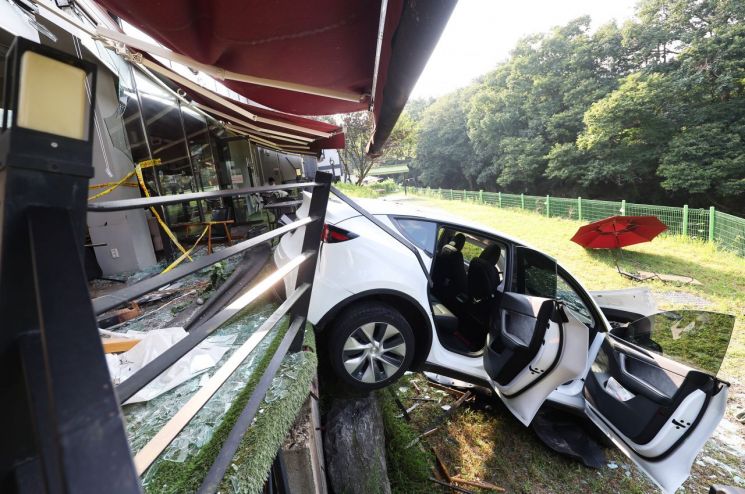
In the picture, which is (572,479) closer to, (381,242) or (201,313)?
(381,242)

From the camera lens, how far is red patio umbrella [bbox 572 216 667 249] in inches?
348

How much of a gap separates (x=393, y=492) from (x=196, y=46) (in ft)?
12.1

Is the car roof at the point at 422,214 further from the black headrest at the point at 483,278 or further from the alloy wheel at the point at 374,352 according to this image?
the alloy wheel at the point at 374,352

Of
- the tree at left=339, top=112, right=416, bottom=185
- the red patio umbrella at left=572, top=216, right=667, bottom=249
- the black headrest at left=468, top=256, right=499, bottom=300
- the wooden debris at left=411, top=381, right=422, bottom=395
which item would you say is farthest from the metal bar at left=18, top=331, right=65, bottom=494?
the tree at left=339, top=112, right=416, bottom=185

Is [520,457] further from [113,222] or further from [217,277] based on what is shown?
[113,222]

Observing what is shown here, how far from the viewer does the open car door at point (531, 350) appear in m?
2.65

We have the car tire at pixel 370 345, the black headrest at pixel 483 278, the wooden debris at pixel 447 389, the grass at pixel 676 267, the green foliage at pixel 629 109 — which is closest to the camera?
the car tire at pixel 370 345

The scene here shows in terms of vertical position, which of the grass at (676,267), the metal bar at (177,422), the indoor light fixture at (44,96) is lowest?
the grass at (676,267)

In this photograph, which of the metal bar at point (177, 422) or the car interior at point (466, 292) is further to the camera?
the car interior at point (466, 292)

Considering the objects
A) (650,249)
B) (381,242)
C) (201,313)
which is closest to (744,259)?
(650,249)

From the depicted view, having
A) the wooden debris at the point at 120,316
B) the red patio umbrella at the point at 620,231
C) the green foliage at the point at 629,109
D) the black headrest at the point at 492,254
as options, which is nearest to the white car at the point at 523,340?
the black headrest at the point at 492,254

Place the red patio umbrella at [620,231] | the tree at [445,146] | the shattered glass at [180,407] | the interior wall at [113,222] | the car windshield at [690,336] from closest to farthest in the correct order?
the shattered glass at [180,407], the car windshield at [690,336], the interior wall at [113,222], the red patio umbrella at [620,231], the tree at [445,146]

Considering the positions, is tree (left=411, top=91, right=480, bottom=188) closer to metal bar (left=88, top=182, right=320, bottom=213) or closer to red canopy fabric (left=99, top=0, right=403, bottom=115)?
red canopy fabric (left=99, top=0, right=403, bottom=115)

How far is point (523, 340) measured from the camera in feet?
9.46
